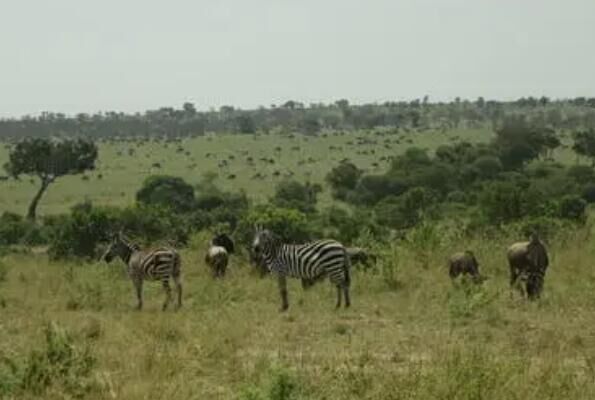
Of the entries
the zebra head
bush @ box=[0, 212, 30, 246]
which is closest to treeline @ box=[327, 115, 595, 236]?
the zebra head

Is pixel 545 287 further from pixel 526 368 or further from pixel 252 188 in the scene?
pixel 252 188

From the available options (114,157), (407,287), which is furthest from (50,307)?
(114,157)

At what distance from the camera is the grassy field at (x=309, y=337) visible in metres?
8.04

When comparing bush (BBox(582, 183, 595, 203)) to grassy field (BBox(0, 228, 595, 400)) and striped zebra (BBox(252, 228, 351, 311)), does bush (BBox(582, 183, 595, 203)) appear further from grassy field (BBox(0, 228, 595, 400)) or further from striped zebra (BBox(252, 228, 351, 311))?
striped zebra (BBox(252, 228, 351, 311))

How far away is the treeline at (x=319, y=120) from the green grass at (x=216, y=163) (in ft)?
62.1

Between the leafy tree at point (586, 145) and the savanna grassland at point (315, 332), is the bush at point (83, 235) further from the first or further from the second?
the leafy tree at point (586, 145)

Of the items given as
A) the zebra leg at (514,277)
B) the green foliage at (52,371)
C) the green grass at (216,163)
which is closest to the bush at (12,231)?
the green grass at (216,163)

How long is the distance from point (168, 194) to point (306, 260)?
98.9ft

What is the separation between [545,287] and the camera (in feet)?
55.6

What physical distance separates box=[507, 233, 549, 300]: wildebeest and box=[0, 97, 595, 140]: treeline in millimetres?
93655

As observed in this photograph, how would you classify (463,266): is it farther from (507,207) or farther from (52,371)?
(507,207)

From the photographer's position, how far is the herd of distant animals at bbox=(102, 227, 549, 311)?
1562 centimetres

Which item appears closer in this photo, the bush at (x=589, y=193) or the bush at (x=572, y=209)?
the bush at (x=572, y=209)

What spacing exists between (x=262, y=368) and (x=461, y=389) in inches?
100
